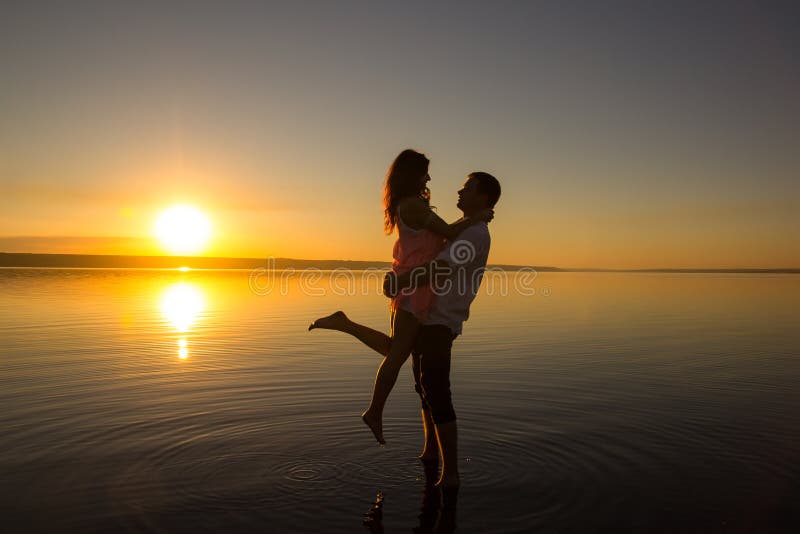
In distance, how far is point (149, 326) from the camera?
1756 centimetres

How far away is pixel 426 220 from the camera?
199 inches

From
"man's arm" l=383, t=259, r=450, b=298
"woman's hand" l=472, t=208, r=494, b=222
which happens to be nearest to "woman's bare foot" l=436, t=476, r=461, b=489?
"man's arm" l=383, t=259, r=450, b=298

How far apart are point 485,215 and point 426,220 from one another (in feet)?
1.68

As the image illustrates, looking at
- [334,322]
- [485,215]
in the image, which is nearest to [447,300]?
[485,215]

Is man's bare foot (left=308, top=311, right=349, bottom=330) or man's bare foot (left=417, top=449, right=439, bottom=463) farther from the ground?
man's bare foot (left=308, top=311, right=349, bottom=330)

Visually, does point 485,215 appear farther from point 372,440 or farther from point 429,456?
point 372,440

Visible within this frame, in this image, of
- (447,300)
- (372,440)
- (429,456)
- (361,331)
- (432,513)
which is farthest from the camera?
(372,440)

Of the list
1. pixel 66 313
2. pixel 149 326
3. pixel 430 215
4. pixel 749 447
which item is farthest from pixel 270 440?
pixel 66 313

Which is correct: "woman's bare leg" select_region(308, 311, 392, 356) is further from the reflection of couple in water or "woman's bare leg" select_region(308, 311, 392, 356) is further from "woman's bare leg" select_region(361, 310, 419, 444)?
the reflection of couple in water

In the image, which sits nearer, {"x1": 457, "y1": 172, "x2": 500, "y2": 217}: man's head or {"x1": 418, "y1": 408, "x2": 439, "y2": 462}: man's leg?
{"x1": 457, "y1": 172, "x2": 500, "y2": 217}: man's head

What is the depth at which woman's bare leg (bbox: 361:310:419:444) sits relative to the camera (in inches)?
206

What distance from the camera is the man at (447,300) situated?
16.6 feet

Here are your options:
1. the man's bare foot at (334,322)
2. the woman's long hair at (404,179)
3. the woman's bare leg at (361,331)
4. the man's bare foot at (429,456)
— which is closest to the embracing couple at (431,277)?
the woman's long hair at (404,179)

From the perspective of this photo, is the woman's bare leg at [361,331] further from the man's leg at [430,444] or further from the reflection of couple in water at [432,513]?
the reflection of couple in water at [432,513]
